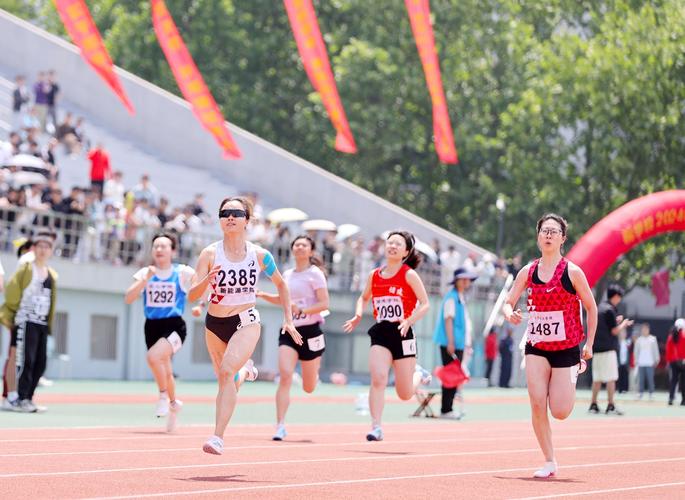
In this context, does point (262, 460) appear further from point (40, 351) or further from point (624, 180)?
point (624, 180)

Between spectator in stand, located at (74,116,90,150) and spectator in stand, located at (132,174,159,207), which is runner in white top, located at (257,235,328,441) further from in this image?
spectator in stand, located at (74,116,90,150)

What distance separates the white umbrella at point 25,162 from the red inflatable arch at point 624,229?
11.5m

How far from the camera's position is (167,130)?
46406 mm

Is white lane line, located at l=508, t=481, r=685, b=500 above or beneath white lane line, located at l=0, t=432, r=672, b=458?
beneath

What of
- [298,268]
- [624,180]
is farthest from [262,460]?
[624,180]

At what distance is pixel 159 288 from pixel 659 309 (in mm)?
43870

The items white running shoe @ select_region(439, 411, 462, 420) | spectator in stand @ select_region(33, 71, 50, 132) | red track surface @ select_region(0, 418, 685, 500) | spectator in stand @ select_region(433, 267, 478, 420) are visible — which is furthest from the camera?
spectator in stand @ select_region(33, 71, 50, 132)

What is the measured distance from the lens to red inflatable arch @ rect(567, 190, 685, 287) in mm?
31922

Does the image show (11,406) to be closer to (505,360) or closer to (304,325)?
(304,325)

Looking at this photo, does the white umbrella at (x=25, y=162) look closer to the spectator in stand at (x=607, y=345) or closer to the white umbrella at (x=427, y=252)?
the white umbrella at (x=427, y=252)

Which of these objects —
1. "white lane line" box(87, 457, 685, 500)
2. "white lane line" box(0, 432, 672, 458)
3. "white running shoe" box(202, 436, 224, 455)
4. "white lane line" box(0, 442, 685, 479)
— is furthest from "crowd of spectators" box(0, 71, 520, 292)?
"white running shoe" box(202, 436, 224, 455)

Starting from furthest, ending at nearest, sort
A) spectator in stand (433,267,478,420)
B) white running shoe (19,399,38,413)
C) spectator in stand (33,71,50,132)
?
spectator in stand (33,71,50,132)
spectator in stand (433,267,478,420)
white running shoe (19,399,38,413)

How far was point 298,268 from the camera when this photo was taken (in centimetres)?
1716

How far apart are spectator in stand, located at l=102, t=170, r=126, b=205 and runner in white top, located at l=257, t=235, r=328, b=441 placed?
19.6 meters
